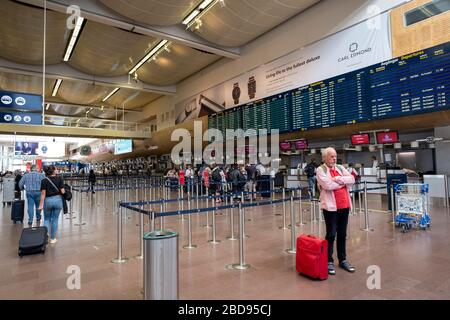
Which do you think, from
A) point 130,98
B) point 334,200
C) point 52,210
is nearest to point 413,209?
point 334,200

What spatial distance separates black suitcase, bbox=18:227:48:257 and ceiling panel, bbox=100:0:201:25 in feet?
26.9

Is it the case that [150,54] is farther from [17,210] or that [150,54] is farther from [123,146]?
[123,146]

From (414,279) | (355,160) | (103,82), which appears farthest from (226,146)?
(414,279)

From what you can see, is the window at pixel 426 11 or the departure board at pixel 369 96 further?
the departure board at pixel 369 96

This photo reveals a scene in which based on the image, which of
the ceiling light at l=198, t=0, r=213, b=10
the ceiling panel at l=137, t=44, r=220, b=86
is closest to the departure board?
the ceiling light at l=198, t=0, r=213, b=10

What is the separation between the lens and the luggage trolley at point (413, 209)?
A: 5.87 metres

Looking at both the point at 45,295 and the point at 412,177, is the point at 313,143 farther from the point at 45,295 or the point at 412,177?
the point at 45,295

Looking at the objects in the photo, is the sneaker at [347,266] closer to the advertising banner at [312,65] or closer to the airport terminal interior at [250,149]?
the airport terminal interior at [250,149]

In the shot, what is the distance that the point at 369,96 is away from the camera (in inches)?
341

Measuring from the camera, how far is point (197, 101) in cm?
1741

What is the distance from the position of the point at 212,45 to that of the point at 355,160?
8.17 meters

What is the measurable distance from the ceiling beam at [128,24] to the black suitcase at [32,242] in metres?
7.81

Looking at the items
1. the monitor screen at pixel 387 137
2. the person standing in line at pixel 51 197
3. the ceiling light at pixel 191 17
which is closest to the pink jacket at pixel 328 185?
the person standing in line at pixel 51 197

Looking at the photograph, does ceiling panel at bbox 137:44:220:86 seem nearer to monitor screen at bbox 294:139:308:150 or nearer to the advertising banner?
the advertising banner
